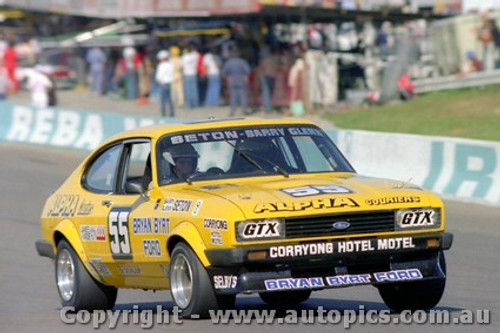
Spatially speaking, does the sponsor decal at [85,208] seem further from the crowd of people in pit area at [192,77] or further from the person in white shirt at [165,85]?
the person in white shirt at [165,85]

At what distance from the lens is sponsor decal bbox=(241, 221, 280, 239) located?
7.74 meters

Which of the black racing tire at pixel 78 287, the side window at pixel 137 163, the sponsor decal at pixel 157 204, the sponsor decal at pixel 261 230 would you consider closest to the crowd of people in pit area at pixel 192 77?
the side window at pixel 137 163

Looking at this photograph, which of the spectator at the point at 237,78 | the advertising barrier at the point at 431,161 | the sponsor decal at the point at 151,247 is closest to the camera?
the sponsor decal at the point at 151,247

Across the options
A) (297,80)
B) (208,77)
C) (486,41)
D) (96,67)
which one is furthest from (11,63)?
(486,41)

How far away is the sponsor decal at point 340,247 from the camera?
25.6 feet

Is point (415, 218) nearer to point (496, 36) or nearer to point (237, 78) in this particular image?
point (496, 36)

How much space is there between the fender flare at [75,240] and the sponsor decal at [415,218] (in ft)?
8.41

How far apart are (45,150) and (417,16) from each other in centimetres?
1115

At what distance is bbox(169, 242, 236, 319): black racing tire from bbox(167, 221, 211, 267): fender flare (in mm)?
53

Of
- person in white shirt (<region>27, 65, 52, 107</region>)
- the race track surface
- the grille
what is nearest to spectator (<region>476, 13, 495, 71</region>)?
person in white shirt (<region>27, 65, 52, 107</region>)

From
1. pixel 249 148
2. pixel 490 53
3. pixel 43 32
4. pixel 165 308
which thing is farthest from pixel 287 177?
pixel 43 32

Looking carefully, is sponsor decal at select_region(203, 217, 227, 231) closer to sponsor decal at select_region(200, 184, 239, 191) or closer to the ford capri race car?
the ford capri race car

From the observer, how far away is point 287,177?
878 centimetres

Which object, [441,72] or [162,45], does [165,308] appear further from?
[162,45]
